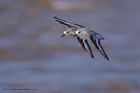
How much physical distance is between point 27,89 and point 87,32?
144cm

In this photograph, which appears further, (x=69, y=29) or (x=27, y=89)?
(x=27, y=89)

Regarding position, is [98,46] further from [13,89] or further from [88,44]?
[13,89]

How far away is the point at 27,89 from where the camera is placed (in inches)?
267

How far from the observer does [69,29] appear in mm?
5641

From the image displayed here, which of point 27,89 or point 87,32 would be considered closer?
point 87,32

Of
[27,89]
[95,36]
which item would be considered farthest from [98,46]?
[27,89]

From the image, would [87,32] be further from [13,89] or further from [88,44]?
[13,89]

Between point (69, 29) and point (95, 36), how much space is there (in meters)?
0.24

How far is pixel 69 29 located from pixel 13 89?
1325mm

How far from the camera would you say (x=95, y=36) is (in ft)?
18.1

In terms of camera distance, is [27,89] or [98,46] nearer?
[98,46]

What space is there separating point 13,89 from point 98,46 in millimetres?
1493

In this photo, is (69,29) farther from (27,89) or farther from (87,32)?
(27,89)

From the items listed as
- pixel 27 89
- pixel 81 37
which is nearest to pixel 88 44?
pixel 81 37
